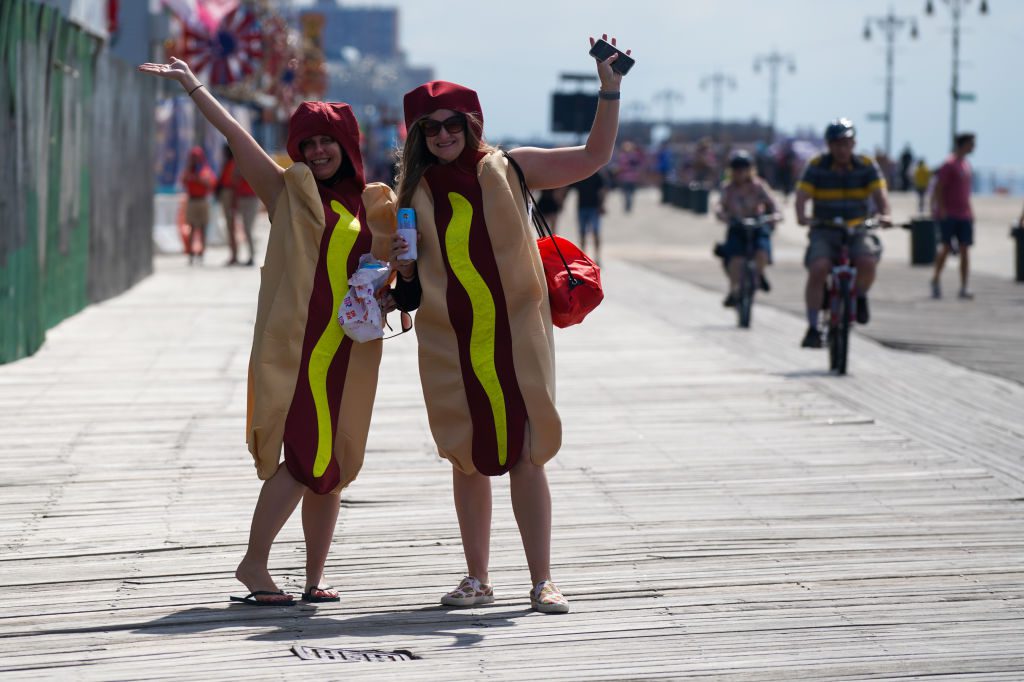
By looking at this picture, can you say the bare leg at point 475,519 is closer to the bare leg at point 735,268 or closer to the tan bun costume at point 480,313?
the tan bun costume at point 480,313

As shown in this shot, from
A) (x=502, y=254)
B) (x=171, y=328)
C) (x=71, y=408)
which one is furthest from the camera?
(x=171, y=328)

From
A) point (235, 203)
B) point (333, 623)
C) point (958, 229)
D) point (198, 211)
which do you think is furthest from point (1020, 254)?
point (333, 623)

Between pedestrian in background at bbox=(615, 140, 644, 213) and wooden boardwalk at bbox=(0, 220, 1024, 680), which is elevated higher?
pedestrian in background at bbox=(615, 140, 644, 213)

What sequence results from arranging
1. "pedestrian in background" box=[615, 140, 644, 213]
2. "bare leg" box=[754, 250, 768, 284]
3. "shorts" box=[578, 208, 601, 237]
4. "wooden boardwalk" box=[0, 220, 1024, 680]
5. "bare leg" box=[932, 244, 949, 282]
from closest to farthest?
"wooden boardwalk" box=[0, 220, 1024, 680] < "bare leg" box=[754, 250, 768, 284] < "bare leg" box=[932, 244, 949, 282] < "shorts" box=[578, 208, 601, 237] < "pedestrian in background" box=[615, 140, 644, 213]

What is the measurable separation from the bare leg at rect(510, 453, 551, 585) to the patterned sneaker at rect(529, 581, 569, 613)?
34mm

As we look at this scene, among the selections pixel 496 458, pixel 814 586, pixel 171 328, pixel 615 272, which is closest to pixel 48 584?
pixel 496 458

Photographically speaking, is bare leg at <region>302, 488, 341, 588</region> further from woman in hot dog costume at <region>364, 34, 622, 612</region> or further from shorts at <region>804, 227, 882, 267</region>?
shorts at <region>804, 227, 882, 267</region>

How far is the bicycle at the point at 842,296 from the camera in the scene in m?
12.0

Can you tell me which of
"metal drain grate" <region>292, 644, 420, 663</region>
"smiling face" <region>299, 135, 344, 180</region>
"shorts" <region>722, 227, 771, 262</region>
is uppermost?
"smiling face" <region>299, 135, 344, 180</region>

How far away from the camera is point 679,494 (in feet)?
24.2

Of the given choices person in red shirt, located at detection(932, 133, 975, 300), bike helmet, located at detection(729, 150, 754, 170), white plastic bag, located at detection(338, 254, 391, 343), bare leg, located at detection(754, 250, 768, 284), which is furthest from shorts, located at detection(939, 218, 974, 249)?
white plastic bag, located at detection(338, 254, 391, 343)

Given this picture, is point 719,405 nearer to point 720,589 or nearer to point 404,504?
point 404,504

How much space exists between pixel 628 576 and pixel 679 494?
1.62m

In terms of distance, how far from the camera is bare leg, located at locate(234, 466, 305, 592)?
5277 mm
